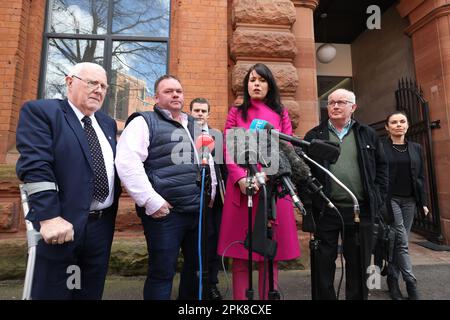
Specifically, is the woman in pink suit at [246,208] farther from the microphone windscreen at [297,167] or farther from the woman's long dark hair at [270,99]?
the microphone windscreen at [297,167]

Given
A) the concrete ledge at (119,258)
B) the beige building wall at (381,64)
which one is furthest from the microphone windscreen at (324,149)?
the beige building wall at (381,64)

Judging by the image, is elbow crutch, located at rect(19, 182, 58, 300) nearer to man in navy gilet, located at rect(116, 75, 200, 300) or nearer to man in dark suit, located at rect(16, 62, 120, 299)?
man in dark suit, located at rect(16, 62, 120, 299)

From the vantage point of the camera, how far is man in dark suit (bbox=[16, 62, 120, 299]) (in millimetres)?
1643

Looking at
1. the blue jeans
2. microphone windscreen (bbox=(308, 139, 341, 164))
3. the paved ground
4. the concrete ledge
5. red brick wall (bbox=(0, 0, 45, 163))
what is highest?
red brick wall (bbox=(0, 0, 45, 163))

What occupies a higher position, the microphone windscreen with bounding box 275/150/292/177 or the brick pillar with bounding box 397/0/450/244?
the brick pillar with bounding box 397/0/450/244

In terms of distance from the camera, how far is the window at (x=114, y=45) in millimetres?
4402

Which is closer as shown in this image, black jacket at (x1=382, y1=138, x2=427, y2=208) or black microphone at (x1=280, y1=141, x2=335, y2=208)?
black microphone at (x1=280, y1=141, x2=335, y2=208)

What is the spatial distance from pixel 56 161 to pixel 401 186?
3494 millimetres

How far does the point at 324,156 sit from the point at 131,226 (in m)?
2.97

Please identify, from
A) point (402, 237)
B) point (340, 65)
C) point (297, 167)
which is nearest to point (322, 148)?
point (297, 167)

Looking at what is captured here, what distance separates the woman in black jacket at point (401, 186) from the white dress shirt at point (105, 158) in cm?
290

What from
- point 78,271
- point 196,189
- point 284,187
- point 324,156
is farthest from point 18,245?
point 324,156

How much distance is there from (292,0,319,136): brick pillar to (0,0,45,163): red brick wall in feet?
12.8

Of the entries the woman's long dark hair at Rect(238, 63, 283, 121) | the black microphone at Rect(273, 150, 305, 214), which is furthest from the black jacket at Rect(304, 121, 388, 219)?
the black microphone at Rect(273, 150, 305, 214)
